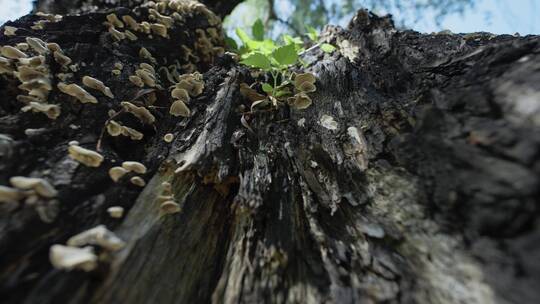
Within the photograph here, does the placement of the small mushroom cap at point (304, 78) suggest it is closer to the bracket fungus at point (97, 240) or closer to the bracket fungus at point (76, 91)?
the bracket fungus at point (76, 91)

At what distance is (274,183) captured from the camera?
2395 millimetres

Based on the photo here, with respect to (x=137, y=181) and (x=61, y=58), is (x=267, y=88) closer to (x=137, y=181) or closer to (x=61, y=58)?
(x=137, y=181)

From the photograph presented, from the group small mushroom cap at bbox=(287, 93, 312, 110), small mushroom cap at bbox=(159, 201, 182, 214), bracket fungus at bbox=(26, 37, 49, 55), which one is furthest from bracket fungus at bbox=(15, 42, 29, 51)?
small mushroom cap at bbox=(287, 93, 312, 110)

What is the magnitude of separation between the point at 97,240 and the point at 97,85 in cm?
154

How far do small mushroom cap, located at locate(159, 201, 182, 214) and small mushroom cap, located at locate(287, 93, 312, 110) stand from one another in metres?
1.51

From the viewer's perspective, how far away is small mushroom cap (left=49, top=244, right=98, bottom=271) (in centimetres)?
153

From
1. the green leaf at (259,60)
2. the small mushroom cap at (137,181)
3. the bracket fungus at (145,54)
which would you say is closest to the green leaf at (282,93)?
the green leaf at (259,60)

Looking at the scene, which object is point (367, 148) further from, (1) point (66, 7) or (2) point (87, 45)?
(1) point (66, 7)

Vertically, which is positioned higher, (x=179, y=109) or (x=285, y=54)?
(x=285, y=54)

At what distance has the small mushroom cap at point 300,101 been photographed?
304 cm

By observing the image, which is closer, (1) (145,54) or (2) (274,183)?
(2) (274,183)

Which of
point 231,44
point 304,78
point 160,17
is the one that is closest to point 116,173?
point 304,78

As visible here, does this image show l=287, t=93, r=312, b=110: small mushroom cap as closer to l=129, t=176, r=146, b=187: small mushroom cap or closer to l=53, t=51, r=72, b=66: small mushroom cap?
l=129, t=176, r=146, b=187: small mushroom cap

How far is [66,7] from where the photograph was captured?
4938mm
